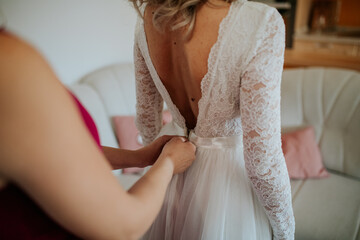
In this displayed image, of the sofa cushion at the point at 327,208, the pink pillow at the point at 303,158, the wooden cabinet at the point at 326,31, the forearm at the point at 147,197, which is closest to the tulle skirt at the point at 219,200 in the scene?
the forearm at the point at 147,197

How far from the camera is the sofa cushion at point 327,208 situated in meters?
1.45

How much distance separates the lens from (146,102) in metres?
0.98

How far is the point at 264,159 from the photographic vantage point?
0.74m

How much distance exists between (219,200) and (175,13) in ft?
1.73

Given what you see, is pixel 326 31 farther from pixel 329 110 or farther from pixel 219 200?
pixel 219 200

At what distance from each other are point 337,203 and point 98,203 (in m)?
1.55

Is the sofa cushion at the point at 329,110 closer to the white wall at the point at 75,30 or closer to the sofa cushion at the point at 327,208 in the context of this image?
the sofa cushion at the point at 327,208

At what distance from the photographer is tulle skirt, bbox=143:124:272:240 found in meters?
0.85

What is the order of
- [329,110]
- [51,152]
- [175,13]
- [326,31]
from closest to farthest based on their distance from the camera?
[51,152] < [175,13] < [329,110] < [326,31]

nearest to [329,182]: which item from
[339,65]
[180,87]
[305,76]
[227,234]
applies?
[305,76]

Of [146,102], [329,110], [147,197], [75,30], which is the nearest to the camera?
[147,197]

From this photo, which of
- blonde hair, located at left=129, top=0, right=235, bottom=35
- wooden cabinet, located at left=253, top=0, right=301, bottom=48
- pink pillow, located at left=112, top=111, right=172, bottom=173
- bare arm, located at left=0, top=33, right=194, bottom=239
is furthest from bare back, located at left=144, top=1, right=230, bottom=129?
wooden cabinet, located at left=253, top=0, right=301, bottom=48

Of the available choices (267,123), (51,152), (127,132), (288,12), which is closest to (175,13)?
(267,123)

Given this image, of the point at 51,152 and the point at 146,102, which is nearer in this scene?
the point at 51,152
